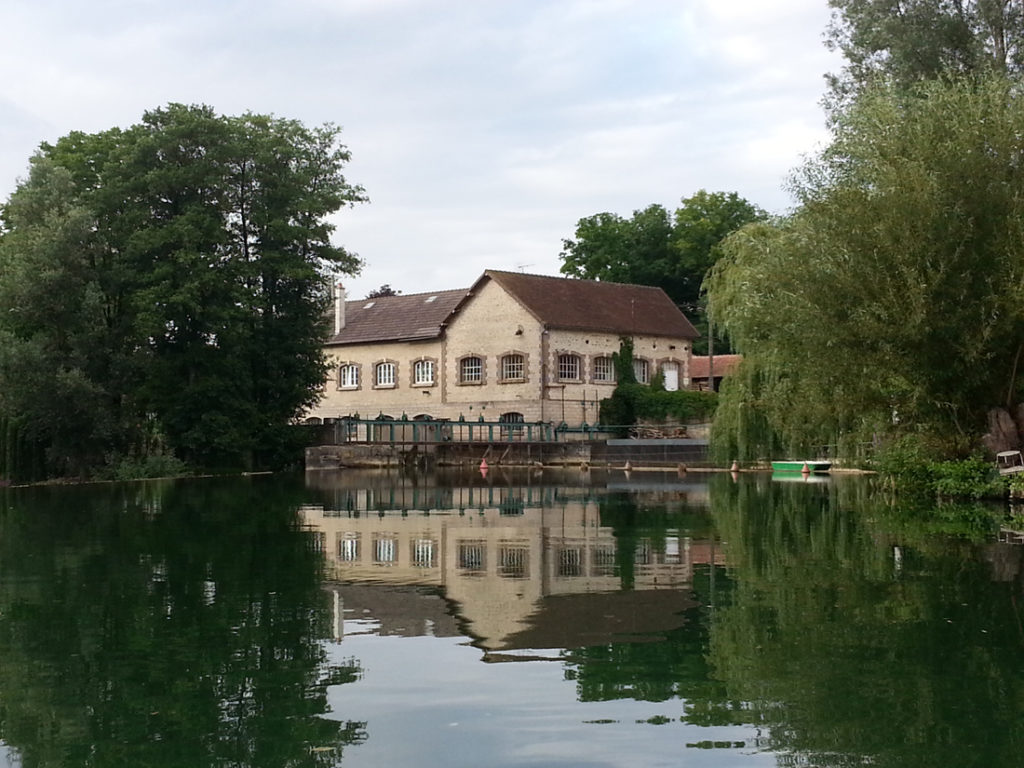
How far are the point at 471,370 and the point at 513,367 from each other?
2.42 metres

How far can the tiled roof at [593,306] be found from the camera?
52.2 m

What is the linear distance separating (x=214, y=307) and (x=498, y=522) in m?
22.1

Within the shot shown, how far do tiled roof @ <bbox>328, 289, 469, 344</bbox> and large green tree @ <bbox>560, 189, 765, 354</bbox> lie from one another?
15.5 metres

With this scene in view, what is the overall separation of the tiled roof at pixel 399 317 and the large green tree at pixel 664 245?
611 inches

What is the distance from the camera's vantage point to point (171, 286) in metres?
39.5

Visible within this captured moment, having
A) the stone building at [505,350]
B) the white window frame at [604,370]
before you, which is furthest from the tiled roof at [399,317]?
the white window frame at [604,370]

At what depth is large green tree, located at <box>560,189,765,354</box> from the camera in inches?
2665

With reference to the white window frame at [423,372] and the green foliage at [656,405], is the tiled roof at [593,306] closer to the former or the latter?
the green foliage at [656,405]

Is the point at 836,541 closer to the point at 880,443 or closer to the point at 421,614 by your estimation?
the point at 421,614

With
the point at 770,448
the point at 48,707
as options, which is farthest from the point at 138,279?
the point at 48,707

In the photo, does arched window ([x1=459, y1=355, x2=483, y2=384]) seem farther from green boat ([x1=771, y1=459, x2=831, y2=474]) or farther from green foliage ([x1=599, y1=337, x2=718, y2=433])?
green boat ([x1=771, y1=459, x2=831, y2=474])

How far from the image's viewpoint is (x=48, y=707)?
6.82 metres

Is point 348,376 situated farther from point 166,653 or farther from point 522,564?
point 166,653

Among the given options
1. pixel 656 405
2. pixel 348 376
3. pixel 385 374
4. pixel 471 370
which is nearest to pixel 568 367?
pixel 656 405
